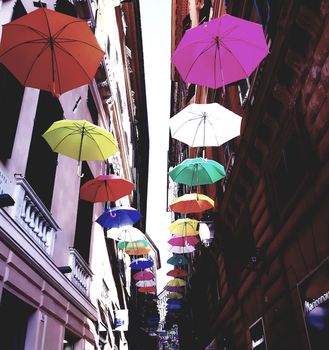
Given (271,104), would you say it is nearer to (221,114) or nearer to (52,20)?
(221,114)

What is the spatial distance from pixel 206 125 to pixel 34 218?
456 centimetres

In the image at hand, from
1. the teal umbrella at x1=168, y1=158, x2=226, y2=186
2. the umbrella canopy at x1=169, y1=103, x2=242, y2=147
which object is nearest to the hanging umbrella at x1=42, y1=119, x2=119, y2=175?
the umbrella canopy at x1=169, y1=103, x2=242, y2=147

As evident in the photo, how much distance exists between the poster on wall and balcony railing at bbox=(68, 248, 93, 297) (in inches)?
A: 234

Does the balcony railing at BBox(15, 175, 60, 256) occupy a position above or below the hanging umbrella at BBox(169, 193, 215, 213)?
below

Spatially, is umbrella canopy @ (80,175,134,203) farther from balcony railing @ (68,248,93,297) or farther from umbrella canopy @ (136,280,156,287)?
umbrella canopy @ (136,280,156,287)

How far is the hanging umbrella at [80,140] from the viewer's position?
316 inches

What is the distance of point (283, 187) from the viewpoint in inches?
329

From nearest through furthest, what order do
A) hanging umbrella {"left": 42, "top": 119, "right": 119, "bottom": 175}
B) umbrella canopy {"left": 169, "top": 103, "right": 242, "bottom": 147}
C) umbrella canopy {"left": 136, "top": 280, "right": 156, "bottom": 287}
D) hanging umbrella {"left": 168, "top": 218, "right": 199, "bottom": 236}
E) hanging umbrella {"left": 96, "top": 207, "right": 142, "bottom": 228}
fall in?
hanging umbrella {"left": 42, "top": 119, "right": 119, "bottom": 175}
umbrella canopy {"left": 169, "top": 103, "right": 242, "bottom": 147}
hanging umbrella {"left": 96, "top": 207, "right": 142, "bottom": 228}
hanging umbrella {"left": 168, "top": 218, "right": 199, "bottom": 236}
umbrella canopy {"left": 136, "top": 280, "right": 156, "bottom": 287}

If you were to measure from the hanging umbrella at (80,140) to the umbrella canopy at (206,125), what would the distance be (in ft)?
6.11

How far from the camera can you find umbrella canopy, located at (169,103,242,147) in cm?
902

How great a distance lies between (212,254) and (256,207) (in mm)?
8198

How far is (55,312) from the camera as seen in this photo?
8242 mm

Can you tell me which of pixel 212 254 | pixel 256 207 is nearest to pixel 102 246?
pixel 212 254

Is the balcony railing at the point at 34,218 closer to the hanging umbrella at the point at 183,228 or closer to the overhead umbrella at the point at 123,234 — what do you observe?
the overhead umbrella at the point at 123,234
